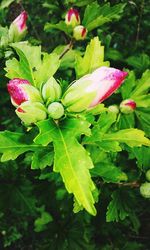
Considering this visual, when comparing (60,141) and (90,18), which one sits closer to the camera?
(60,141)

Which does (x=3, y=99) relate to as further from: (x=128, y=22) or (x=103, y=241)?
(x=128, y=22)

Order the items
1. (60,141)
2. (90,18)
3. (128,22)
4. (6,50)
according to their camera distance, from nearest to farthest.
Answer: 1. (60,141)
2. (6,50)
3. (90,18)
4. (128,22)

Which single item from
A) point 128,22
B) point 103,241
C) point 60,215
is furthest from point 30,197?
point 128,22

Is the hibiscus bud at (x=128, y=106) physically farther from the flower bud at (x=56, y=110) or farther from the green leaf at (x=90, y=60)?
the flower bud at (x=56, y=110)

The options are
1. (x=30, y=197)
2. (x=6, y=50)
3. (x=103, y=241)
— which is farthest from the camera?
(x=103, y=241)

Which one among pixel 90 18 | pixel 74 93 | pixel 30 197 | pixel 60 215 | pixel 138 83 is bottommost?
pixel 60 215

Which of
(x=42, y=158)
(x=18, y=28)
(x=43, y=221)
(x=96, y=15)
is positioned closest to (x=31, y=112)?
(x=42, y=158)

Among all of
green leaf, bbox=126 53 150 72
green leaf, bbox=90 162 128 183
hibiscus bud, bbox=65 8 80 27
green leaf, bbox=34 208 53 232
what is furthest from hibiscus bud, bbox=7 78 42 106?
green leaf, bbox=34 208 53 232
